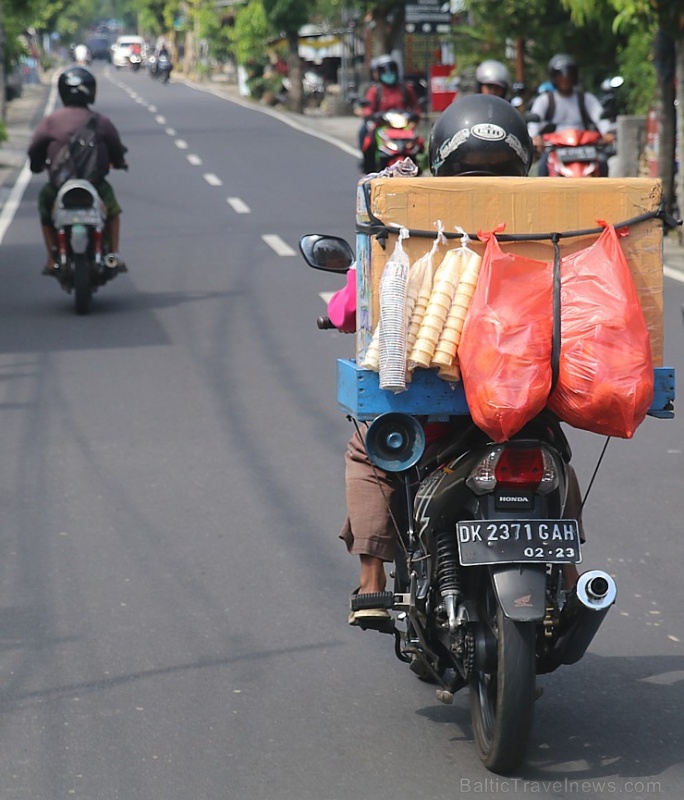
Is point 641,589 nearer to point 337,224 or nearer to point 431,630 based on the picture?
point 431,630

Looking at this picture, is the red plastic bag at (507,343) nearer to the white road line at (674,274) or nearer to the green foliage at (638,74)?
the white road line at (674,274)

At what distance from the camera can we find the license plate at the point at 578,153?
1570 cm

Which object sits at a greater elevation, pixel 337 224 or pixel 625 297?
pixel 625 297

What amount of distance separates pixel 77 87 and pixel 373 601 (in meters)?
8.48

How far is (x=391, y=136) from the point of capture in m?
21.0

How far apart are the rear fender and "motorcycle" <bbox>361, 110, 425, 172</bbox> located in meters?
17.3

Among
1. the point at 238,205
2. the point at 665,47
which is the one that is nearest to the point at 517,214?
the point at 665,47

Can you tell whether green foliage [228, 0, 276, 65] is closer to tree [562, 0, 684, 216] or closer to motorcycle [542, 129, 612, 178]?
tree [562, 0, 684, 216]

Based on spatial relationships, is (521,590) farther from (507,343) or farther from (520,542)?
→ (507,343)

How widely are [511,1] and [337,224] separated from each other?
7863 millimetres

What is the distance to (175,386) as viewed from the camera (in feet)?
31.3

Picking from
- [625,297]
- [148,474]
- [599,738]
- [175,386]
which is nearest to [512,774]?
[599,738]

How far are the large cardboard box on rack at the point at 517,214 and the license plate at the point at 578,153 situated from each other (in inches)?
468

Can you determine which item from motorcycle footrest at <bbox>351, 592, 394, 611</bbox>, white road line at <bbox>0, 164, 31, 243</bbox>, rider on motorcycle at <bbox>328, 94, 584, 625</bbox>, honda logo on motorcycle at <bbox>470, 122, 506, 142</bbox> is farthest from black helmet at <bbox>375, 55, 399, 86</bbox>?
motorcycle footrest at <bbox>351, 592, 394, 611</bbox>
